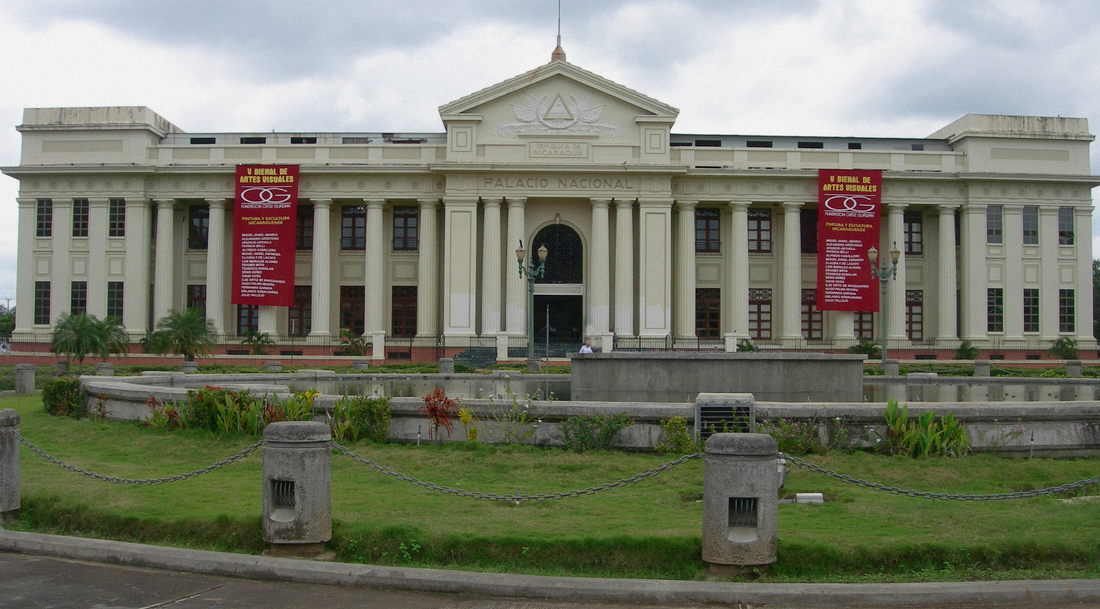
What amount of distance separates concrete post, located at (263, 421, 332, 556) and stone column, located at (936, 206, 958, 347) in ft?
152

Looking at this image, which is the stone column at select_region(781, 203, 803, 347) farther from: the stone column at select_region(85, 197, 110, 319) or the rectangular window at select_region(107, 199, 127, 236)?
the stone column at select_region(85, 197, 110, 319)

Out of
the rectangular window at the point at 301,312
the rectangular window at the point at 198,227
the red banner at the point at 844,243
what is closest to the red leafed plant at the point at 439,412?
the red banner at the point at 844,243

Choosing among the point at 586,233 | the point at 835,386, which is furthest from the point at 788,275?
the point at 835,386

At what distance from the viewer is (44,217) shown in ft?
158

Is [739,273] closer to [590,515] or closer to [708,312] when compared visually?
[708,312]

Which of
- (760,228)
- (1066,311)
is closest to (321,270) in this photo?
(760,228)

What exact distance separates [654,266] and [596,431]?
35189 millimetres

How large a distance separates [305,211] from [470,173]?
1067 cm

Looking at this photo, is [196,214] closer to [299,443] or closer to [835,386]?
[835,386]

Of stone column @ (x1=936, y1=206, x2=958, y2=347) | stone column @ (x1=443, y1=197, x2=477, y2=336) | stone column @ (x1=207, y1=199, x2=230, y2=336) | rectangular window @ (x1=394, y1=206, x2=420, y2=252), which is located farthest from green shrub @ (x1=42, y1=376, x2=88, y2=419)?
stone column @ (x1=936, y1=206, x2=958, y2=347)

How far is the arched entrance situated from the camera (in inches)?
1887

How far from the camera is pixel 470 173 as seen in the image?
4625 centimetres

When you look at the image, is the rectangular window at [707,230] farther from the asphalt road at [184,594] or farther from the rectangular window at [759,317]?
the asphalt road at [184,594]

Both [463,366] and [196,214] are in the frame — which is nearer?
[463,366]
